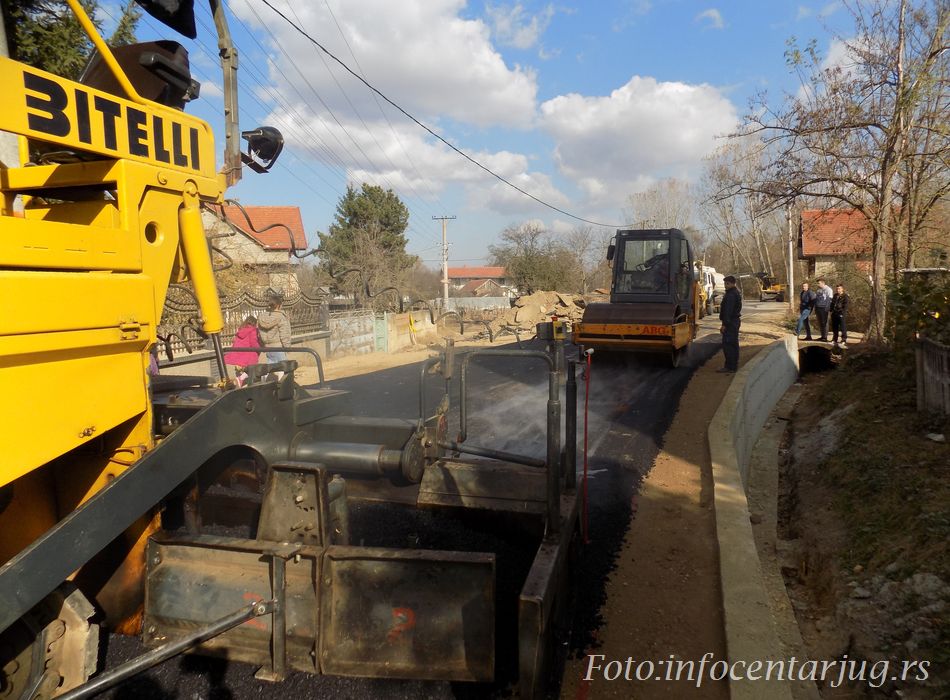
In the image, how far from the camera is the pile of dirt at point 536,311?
25797 millimetres

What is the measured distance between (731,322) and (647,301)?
98.0 inches

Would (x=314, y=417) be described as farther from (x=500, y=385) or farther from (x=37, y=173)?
(x=500, y=385)

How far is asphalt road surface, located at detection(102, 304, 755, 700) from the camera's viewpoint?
2.60 m

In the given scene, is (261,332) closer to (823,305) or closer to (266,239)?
(823,305)

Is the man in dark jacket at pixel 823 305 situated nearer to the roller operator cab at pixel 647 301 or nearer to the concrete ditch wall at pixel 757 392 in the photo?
the concrete ditch wall at pixel 757 392

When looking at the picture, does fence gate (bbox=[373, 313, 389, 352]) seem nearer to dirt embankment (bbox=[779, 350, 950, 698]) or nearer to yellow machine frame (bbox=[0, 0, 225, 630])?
dirt embankment (bbox=[779, 350, 950, 698])

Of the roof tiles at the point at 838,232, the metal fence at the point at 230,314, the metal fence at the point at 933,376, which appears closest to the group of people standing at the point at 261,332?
the metal fence at the point at 230,314

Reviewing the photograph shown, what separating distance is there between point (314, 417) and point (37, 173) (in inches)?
70.8

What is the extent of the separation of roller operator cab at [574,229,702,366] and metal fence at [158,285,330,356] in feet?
21.7

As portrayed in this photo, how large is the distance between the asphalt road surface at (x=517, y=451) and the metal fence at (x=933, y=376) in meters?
2.60

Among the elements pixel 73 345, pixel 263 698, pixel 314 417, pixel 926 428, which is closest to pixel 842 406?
pixel 926 428

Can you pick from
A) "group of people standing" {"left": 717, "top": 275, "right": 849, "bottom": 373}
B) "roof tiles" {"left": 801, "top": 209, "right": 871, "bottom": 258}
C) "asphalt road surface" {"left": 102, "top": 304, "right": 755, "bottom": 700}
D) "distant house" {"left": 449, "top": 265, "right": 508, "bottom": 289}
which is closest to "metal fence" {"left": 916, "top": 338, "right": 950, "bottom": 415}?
"asphalt road surface" {"left": 102, "top": 304, "right": 755, "bottom": 700}

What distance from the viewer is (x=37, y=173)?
2588 millimetres

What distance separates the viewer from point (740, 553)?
13.0ft
